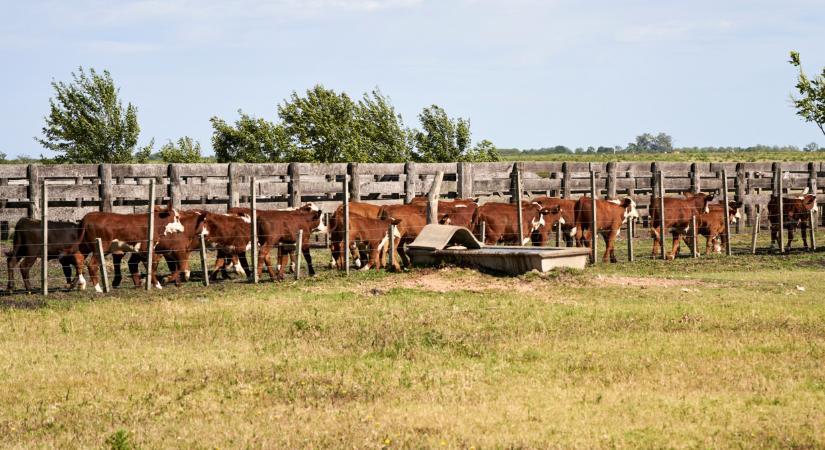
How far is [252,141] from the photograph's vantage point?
49.7 meters

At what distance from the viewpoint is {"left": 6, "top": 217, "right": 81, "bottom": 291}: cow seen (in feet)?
67.4

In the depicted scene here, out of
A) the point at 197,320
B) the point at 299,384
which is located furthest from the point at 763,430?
the point at 197,320

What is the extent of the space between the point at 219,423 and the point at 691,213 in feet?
66.7

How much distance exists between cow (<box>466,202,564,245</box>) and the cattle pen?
78 cm

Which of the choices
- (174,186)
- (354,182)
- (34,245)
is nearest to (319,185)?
(354,182)

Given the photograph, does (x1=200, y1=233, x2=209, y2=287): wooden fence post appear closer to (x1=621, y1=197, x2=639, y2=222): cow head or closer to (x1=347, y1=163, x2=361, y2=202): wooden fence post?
(x1=347, y1=163, x2=361, y2=202): wooden fence post

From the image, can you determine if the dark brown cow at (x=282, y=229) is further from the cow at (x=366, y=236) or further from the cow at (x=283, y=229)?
the cow at (x=366, y=236)

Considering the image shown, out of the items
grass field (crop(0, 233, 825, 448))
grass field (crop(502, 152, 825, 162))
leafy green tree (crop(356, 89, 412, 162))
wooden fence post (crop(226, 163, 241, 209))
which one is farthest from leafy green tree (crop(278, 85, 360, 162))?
grass field (crop(502, 152, 825, 162))

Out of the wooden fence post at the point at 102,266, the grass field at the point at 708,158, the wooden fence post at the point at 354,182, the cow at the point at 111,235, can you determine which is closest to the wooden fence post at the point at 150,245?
the cow at the point at 111,235

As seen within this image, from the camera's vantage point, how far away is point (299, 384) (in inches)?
455

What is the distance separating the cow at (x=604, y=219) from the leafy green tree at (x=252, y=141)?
77.0 feet

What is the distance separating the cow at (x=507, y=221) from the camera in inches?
1000

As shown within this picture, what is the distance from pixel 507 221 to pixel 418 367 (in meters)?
13.5

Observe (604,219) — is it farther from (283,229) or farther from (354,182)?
(283,229)
